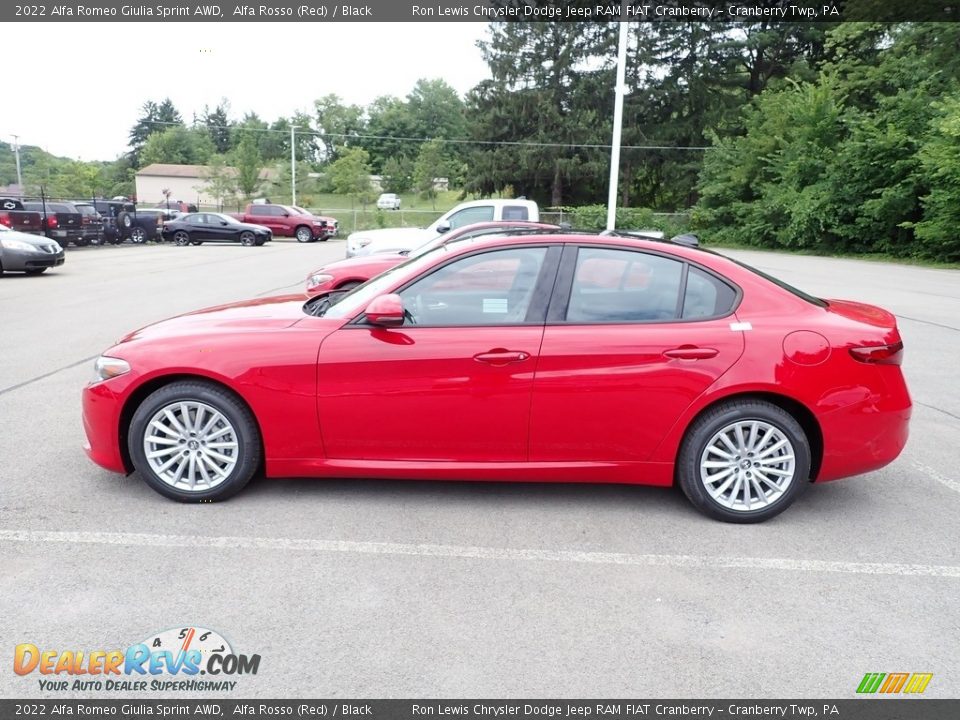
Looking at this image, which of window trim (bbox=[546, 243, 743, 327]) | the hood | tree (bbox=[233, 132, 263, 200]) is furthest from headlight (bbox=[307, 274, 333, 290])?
tree (bbox=[233, 132, 263, 200])

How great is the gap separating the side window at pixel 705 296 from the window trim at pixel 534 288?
75 cm

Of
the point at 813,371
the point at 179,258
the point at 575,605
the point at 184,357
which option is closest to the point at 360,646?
the point at 575,605

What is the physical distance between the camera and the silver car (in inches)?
637

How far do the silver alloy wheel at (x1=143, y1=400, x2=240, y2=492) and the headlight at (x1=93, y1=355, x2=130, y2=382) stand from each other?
0.32 m

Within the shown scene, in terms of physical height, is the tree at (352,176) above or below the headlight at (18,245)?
above

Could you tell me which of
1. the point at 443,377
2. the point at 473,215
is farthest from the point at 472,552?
the point at 473,215

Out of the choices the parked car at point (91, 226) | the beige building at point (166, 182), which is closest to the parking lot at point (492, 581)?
the parked car at point (91, 226)

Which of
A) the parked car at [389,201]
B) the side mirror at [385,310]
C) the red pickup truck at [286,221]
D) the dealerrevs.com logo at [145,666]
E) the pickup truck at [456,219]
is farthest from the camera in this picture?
the parked car at [389,201]

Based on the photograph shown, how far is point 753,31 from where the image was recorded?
151 ft

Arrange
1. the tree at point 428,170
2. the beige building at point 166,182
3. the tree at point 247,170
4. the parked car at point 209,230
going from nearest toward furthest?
the parked car at point 209,230 → the tree at point 247,170 → the tree at point 428,170 → the beige building at point 166,182

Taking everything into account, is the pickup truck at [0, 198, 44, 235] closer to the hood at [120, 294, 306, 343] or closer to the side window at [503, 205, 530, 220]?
the side window at [503, 205, 530, 220]

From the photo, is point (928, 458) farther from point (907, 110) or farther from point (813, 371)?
point (907, 110)

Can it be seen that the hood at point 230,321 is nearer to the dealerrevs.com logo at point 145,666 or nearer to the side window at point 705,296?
the dealerrevs.com logo at point 145,666

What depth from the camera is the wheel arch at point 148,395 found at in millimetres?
4168
